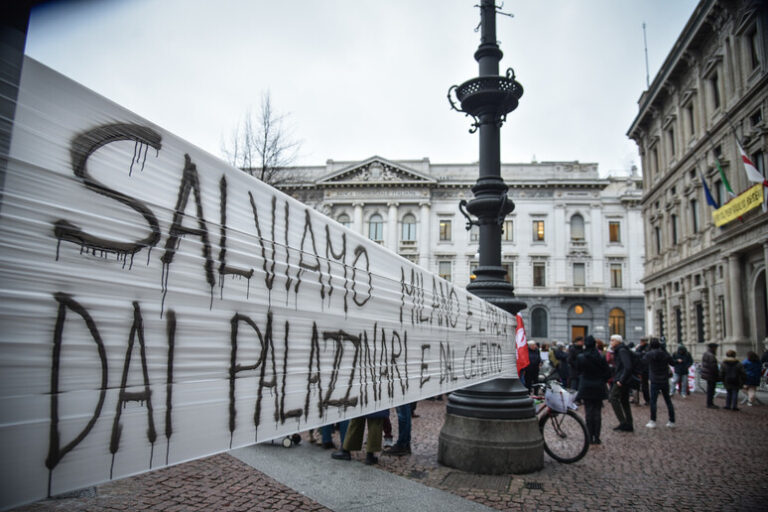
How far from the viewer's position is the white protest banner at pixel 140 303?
1.29 metres

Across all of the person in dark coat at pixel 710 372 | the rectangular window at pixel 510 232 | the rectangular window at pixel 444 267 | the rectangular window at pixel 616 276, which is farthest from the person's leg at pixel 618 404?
the rectangular window at pixel 616 276

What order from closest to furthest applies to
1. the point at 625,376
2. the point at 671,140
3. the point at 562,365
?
the point at 625,376 → the point at 562,365 → the point at 671,140

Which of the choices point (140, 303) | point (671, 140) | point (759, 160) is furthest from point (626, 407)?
point (671, 140)

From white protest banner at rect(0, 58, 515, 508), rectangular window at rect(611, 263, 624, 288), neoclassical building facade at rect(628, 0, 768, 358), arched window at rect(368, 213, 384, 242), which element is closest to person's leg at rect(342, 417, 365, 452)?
white protest banner at rect(0, 58, 515, 508)

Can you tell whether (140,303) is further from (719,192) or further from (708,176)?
(708,176)

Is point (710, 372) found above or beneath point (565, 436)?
above

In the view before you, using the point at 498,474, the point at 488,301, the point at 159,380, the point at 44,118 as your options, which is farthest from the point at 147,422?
the point at 488,301

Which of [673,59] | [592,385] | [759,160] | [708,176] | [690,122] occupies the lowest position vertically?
[592,385]

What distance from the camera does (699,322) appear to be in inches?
991

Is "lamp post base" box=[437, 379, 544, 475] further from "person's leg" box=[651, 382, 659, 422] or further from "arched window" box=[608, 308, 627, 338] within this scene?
"arched window" box=[608, 308, 627, 338]

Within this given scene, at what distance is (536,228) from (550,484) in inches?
1596

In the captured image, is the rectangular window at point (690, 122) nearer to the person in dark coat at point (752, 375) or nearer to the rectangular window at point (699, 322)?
the rectangular window at point (699, 322)

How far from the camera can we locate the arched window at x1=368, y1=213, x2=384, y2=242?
44.9 m

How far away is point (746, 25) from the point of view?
19875mm
